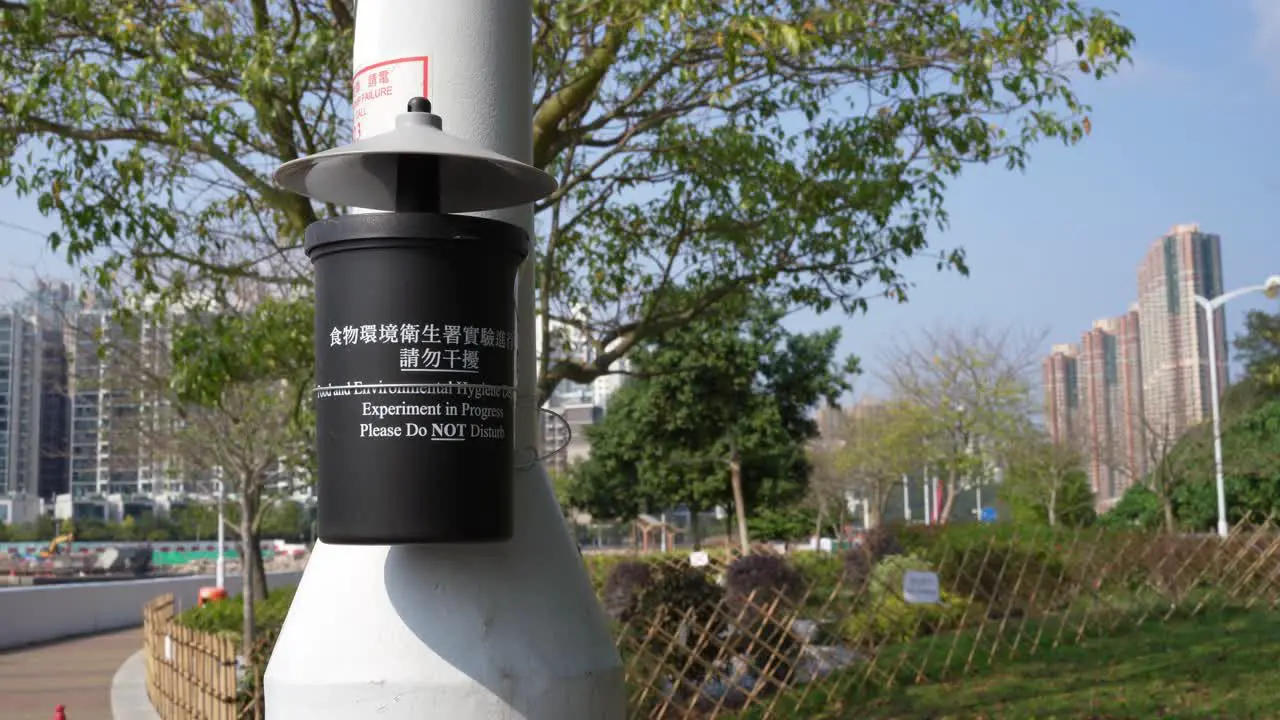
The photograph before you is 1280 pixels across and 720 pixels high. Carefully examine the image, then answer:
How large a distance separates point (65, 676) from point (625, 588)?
8.99 m

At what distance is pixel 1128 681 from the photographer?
32.4 feet

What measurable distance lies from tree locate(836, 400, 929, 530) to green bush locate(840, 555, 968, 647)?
76.7ft

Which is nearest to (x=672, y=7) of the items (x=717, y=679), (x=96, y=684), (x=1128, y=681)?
(x=717, y=679)

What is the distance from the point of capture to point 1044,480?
35969 millimetres

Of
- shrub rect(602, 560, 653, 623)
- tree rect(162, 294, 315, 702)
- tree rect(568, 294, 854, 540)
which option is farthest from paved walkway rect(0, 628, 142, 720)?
tree rect(568, 294, 854, 540)

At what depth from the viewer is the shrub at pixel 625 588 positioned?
10.4 m

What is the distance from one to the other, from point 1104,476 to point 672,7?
81.3 metres

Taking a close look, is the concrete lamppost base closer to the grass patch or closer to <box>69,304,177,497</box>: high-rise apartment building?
the grass patch

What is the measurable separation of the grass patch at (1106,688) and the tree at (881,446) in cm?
2611

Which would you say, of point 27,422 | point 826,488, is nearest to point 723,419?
point 826,488

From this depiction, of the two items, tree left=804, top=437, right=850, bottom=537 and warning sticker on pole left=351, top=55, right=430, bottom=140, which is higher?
warning sticker on pole left=351, top=55, right=430, bottom=140

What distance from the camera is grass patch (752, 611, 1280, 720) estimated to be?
28.2 feet

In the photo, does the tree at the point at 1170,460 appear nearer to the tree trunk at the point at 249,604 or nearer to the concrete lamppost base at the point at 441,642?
the tree trunk at the point at 249,604

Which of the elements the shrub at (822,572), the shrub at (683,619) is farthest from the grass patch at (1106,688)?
the shrub at (822,572)
